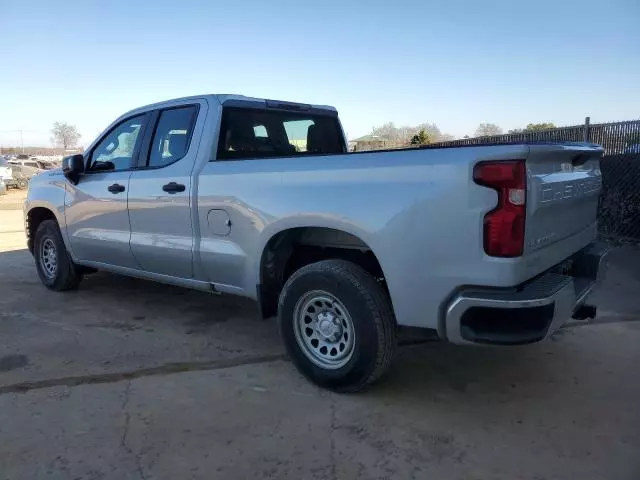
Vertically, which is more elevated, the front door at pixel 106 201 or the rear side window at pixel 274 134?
the rear side window at pixel 274 134

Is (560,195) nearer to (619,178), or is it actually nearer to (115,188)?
(115,188)

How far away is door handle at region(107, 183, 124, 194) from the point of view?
500 centimetres

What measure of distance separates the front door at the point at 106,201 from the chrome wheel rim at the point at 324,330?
6.88 feet

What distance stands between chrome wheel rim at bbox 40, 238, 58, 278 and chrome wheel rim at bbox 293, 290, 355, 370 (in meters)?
3.76

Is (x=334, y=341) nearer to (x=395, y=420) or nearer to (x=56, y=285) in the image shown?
(x=395, y=420)

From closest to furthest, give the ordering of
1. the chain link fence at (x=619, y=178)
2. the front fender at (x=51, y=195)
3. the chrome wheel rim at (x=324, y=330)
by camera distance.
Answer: the chrome wheel rim at (x=324, y=330) < the front fender at (x=51, y=195) < the chain link fence at (x=619, y=178)

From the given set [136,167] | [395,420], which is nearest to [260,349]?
[395,420]

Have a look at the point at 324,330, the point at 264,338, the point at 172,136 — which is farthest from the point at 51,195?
the point at 324,330

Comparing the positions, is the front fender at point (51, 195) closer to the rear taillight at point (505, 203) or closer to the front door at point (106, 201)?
the front door at point (106, 201)

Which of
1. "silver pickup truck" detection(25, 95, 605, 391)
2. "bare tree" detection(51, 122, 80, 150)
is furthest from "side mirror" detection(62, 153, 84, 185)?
"bare tree" detection(51, 122, 80, 150)

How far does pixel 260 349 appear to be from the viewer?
447cm

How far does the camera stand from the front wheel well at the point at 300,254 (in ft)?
12.1

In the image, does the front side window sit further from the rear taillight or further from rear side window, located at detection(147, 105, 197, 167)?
the rear taillight

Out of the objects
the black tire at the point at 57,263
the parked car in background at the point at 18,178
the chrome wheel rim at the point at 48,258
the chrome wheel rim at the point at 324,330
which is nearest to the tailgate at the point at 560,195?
the chrome wheel rim at the point at 324,330
